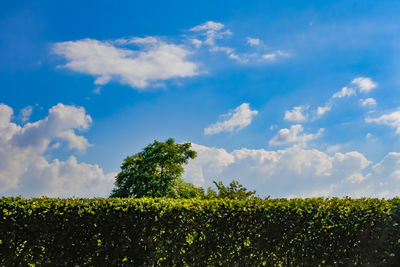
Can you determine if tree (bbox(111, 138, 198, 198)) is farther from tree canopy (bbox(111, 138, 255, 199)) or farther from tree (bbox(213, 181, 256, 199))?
tree (bbox(213, 181, 256, 199))

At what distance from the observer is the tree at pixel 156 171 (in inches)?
1255

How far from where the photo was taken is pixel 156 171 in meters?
32.9

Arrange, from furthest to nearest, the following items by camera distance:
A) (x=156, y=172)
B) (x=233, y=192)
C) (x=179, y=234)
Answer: (x=156, y=172), (x=233, y=192), (x=179, y=234)

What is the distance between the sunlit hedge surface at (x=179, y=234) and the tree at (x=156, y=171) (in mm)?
22191

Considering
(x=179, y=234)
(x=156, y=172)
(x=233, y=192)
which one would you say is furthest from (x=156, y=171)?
(x=179, y=234)

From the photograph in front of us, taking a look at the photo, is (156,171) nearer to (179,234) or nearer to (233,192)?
(233,192)

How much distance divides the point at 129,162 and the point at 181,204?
2496 centimetres

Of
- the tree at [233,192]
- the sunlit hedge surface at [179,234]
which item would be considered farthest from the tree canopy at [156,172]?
the sunlit hedge surface at [179,234]

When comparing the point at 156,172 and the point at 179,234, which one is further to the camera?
the point at 156,172

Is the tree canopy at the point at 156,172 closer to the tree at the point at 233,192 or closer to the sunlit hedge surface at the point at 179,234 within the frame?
the tree at the point at 233,192

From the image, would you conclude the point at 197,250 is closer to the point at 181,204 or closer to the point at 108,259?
the point at 181,204

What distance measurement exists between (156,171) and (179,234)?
23.9 m

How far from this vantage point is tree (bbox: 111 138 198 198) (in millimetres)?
31875

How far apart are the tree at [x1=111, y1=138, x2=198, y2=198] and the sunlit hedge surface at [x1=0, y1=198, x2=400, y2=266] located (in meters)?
22.2
